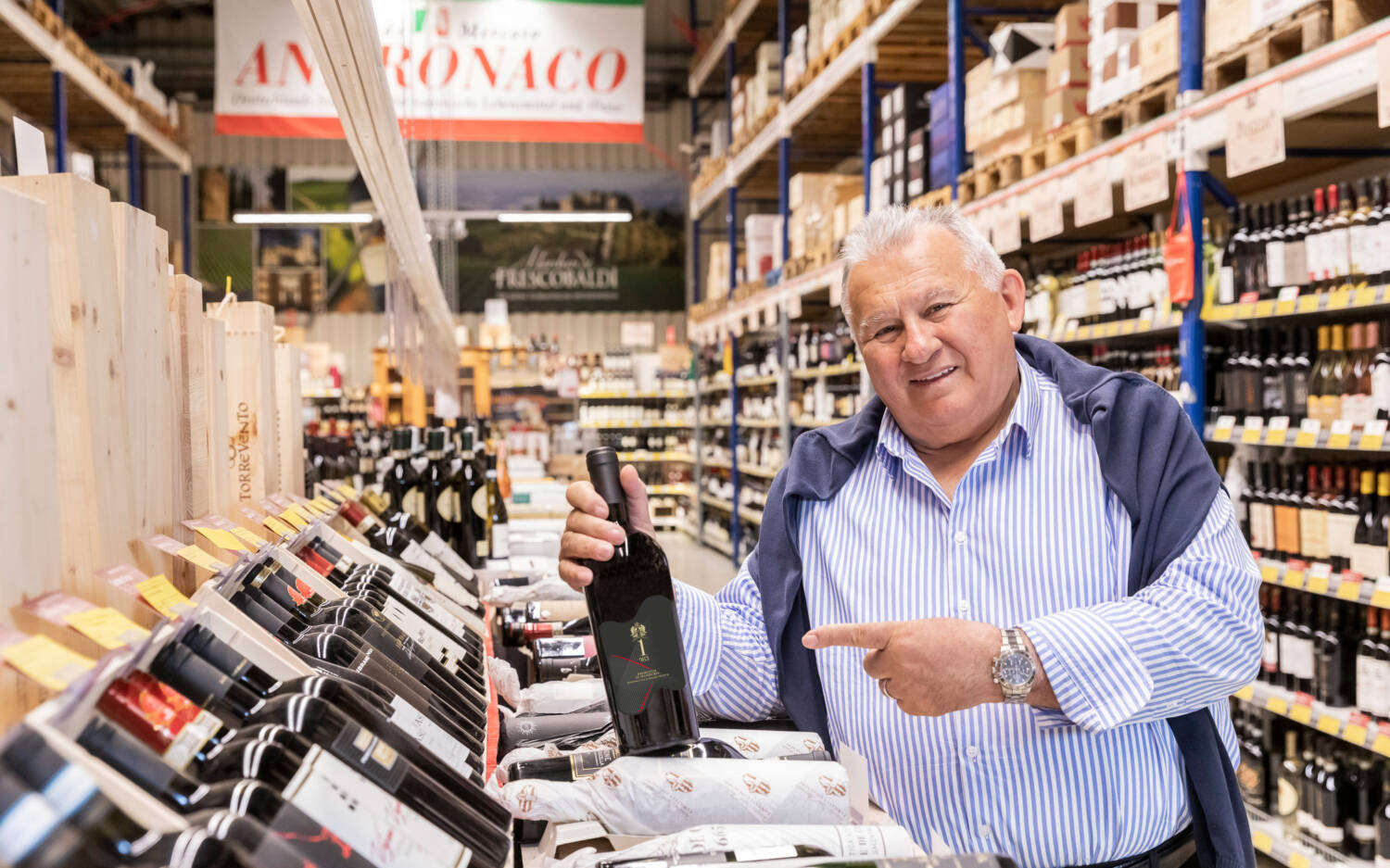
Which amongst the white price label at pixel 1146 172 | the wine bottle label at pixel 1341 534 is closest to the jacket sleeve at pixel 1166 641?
the wine bottle label at pixel 1341 534

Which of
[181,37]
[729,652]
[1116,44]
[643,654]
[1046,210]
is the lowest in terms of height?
[729,652]

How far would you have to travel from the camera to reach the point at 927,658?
1.31 m

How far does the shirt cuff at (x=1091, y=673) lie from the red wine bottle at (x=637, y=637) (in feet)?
1.50

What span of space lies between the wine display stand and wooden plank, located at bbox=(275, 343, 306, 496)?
69 cm

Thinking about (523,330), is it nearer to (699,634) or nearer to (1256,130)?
(1256,130)

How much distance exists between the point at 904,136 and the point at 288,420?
4.50 meters

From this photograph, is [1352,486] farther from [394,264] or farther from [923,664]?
[394,264]

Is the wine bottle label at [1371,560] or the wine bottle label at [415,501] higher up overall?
the wine bottle label at [415,501]

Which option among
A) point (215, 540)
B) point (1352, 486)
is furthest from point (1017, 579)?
point (1352, 486)

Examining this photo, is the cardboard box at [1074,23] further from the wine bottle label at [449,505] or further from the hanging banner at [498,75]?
the hanging banner at [498,75]

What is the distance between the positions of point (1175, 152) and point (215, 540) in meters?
3.32

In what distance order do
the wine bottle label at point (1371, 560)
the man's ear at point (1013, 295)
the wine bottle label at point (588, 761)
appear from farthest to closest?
the wine bottle label at point (1371, 560) → the man's ear at point (1013, 295) → the wine bottle label at point (588, 761)

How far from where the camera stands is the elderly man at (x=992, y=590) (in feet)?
4.58

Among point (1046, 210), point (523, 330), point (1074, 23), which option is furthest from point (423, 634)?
point (523, 330)
